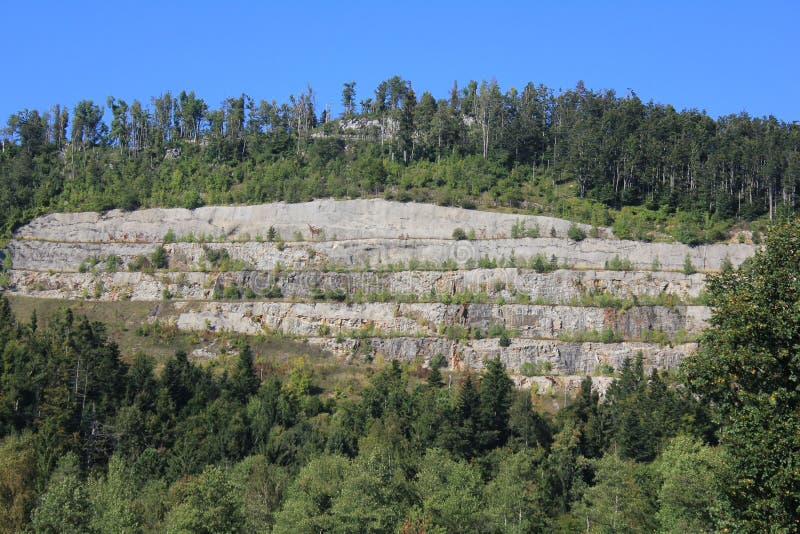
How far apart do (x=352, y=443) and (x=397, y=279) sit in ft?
79.9


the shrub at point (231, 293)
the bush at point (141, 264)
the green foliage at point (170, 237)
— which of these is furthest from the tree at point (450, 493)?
the green foliage at point (170, 237)

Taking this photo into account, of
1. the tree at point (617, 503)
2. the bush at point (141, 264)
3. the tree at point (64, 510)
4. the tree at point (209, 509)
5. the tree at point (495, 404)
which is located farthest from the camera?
the bush at point (141, 264)

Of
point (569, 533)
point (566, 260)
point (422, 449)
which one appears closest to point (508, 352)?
point (566, 260)

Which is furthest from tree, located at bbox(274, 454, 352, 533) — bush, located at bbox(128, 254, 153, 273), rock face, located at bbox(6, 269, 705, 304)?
bush, located at bbox(128, 254, 153, 273)

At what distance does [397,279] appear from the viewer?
277ft

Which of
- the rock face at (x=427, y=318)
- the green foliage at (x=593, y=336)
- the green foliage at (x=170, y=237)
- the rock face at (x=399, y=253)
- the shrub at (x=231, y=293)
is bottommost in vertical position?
the green foliage at (x=593, y=336)

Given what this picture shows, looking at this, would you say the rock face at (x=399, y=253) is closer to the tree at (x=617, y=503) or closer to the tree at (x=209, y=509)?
the tree at (x=617, y=503)

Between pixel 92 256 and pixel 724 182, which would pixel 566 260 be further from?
pixel 92 256

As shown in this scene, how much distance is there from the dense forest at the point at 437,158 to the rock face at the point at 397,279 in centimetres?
238

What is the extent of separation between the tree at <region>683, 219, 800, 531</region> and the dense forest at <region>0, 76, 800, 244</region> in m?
58.2

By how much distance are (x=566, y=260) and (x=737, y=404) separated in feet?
188

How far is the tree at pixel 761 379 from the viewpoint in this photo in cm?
2370

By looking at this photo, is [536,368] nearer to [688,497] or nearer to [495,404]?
[495,404]

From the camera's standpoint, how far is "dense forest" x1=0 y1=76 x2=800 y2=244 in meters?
90.4
